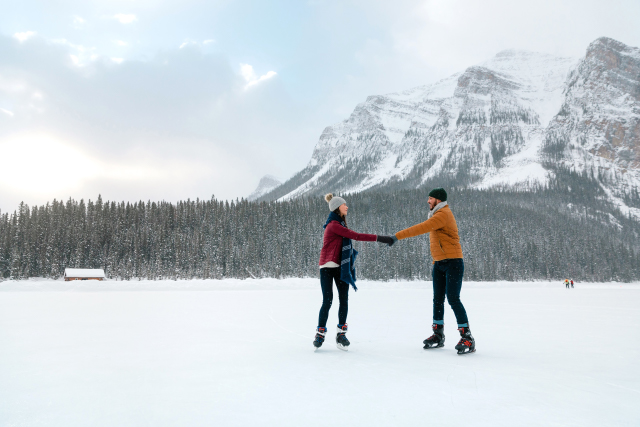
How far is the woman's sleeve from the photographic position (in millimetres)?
5371

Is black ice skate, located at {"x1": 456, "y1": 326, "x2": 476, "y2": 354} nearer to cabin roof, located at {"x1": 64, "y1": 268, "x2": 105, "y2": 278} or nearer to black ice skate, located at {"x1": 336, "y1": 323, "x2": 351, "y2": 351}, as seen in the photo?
black ice skate, located at {"x1": 336, "y1": 323, "x2": 351, "y2": 351}

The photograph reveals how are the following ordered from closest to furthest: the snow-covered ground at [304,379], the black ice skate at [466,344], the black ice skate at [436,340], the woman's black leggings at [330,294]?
the snow-covered ground at [304,379]
the black ice skate at [466,344]
the black ice skate at [436,340]
the woman's black leggings at [330,294]

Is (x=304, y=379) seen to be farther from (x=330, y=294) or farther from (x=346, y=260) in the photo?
(x=346, y=260)

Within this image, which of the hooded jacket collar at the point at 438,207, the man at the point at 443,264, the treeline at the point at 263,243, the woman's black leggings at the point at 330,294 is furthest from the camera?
the treeline at the point at 263,243

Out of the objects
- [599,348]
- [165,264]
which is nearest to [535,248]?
[165,264]

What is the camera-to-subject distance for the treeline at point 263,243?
64.7 metres

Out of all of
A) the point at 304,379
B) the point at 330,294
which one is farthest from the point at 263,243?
the point at 304,379

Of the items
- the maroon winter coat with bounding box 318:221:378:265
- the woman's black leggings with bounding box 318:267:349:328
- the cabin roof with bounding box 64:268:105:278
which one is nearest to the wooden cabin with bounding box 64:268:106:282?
the cabin roof with bounding box 64:268:105:278

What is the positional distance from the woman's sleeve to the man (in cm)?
43

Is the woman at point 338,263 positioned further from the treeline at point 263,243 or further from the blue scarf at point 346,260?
the treeline at point 263,243

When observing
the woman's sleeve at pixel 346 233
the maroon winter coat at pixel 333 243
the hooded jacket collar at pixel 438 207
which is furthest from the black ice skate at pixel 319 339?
the hooded jacket collar at pixel 438 207

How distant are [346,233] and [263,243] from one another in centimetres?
7472

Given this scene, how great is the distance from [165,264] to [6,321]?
65756mm

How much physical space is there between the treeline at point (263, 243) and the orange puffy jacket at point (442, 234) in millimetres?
64898
